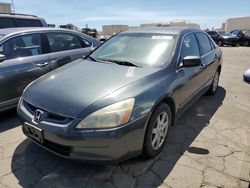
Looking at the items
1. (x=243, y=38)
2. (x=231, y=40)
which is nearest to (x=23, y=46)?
(x=231, y=40)

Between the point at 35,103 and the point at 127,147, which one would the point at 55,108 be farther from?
the point at 127,147

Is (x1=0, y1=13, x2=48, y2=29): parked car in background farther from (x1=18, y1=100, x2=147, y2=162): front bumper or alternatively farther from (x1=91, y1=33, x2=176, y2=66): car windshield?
(x1=18, y1=100, x2=147, y2=162): front bumper

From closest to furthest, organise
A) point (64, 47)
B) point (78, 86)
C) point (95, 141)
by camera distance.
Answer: point (95, 141), point (78, 86), point (64, 47)

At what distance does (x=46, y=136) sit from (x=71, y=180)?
0.54 m

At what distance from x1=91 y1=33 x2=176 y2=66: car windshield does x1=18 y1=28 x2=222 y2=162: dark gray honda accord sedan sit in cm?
1

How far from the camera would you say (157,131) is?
9.43 ft

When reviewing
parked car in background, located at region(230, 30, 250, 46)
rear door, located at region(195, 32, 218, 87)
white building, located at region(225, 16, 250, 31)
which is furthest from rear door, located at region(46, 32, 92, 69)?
white building, located at region(225, 16, 250, 31)

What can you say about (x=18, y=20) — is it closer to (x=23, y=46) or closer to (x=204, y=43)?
(x=23, y=46)

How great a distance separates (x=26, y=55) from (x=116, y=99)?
8.47 ft

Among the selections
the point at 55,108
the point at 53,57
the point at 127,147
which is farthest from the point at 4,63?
the point at 127,147

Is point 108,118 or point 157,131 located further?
point 157,131

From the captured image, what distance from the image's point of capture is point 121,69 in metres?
3.12

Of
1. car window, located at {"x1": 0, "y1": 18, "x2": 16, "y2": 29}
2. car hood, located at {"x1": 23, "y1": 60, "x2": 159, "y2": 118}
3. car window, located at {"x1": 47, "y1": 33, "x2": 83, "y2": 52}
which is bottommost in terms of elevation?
car hood, located at {"x1": 23, "y1": 60, "x2": 159, "y2": 118}

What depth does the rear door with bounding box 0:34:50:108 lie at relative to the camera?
3.88 m
